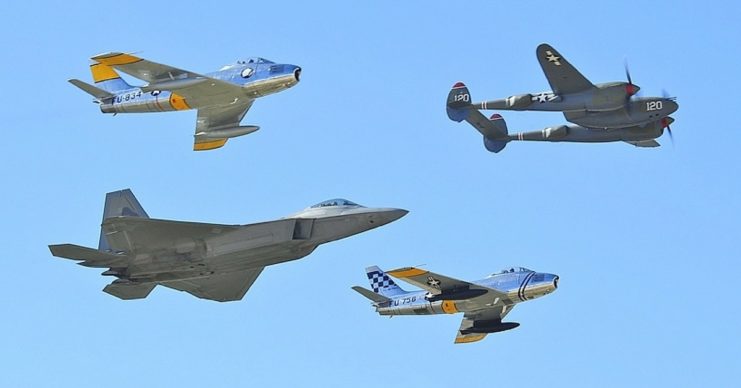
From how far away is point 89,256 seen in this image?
1629 inches

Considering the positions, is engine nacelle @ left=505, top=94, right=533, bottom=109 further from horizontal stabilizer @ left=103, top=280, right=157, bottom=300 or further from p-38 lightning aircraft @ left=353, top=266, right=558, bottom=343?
horizontal stabilizer @ left=103, top=280, right=157, bottom=300

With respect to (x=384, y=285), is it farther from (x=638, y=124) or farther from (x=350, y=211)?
(x=350, y=211)

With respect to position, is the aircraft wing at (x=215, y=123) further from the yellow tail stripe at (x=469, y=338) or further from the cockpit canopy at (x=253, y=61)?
the yellow tail stripe at (x=469, y=338)

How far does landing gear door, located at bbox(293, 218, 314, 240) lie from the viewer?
40.6m

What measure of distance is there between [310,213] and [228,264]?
10.9 ft

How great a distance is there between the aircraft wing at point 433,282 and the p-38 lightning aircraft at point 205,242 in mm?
12375

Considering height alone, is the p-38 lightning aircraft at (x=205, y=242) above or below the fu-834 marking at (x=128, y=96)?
below

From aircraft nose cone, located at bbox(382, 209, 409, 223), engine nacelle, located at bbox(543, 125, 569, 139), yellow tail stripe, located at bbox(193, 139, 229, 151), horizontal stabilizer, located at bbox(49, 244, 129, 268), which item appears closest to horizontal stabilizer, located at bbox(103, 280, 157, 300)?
horizontal stabilizer, located at bbox(49, 244, 129, 268)

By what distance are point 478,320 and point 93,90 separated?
2187cm

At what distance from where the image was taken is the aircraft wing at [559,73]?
55.0 m

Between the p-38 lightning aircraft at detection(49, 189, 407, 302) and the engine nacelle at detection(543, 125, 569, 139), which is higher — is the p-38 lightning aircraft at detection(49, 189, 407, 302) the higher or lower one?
the lower one

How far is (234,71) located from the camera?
51.5 meters

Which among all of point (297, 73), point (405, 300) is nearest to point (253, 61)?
point (297, 73)

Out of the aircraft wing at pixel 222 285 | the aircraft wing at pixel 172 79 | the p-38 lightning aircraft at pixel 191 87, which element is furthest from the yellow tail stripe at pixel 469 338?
the aircraft wing at pixel 172 79
